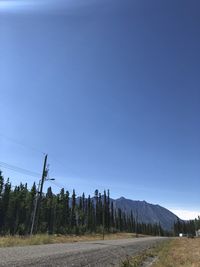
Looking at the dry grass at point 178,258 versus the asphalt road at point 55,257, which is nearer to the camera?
the asphalt road at point 55,257

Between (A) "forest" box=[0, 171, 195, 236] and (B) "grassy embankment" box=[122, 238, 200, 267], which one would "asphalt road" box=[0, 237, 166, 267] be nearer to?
(B) "grassy embankment" box=[122, 238, 200, 267]

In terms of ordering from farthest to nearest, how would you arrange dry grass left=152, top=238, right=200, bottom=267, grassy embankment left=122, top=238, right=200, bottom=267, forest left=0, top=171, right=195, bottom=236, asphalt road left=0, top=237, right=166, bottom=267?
forest left=0, top=171, right=195, bottom=236
dry grass left=152, top=238, right=200, bottom=267
grassy embankment left=122, top=238, right=200, bottom=267
asphalt road left=0, top=237, right=166, bottom=267

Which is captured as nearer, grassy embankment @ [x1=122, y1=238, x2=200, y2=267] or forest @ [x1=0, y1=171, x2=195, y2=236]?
grassy embankment @ [x1=122, y1=238, x2=200, y2=267]

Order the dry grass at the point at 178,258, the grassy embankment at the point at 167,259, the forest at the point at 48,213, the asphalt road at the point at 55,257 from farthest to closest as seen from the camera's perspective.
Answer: the forest at the point at 48,213
the dry grass at the point at 178,258
the grassy embankment at the point at 167,259
the asphalt road at the point at 55,257

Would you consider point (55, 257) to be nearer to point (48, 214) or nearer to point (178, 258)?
point (178, 258)

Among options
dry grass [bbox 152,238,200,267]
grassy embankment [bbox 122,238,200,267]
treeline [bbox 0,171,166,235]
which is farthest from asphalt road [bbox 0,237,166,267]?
treeline [bbox 0,171,166,235]

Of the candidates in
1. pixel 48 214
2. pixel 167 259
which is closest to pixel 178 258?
pixel 167 259

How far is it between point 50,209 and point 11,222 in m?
14.9

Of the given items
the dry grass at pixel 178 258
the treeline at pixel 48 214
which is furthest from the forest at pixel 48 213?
the dry grass at pixel 178 258

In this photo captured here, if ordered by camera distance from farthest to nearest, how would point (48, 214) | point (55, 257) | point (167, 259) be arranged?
point (48, 214), point (167, 259), point (55, 257)

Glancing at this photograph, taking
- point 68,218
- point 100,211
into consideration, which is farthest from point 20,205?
point 100,211

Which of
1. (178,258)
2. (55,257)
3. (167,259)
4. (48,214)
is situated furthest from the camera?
(48,214)

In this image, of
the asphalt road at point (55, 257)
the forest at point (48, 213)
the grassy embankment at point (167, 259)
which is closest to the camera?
the asphalt road at point (55, 257)

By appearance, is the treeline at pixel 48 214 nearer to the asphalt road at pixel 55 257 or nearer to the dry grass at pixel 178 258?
the dry grass at pixel 178 258
